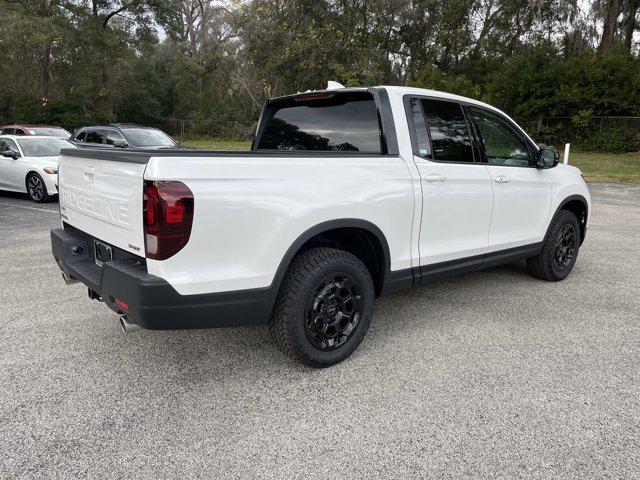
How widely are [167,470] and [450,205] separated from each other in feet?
8.53

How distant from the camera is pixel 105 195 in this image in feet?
9.70

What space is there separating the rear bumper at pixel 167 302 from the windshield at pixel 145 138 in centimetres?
1018

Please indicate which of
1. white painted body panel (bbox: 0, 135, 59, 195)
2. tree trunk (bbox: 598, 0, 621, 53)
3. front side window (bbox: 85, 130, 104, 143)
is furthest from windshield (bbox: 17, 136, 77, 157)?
tree trunk (bbox: 598, 0, 621, 53)

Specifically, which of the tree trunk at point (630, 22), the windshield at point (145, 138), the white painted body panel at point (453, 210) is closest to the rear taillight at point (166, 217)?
the white painted body panel at point (453, 210)

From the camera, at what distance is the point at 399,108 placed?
3.64m

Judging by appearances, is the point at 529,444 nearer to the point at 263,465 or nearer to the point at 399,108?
the point at 263,465

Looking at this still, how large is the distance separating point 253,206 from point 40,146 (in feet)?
34.3

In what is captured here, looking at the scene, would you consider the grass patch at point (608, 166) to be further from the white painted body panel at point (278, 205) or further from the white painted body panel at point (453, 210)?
the white painted body panel at point (278, 205)

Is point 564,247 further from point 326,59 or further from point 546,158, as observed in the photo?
point 326,59

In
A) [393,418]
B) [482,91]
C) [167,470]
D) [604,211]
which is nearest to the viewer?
[167,470]

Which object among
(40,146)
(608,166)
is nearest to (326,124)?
(40,146)

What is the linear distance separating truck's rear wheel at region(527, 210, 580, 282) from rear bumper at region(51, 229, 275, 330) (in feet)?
10.6

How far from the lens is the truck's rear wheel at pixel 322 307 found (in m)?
3.00

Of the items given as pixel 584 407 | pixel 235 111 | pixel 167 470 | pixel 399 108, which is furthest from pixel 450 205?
pixel 235 111
